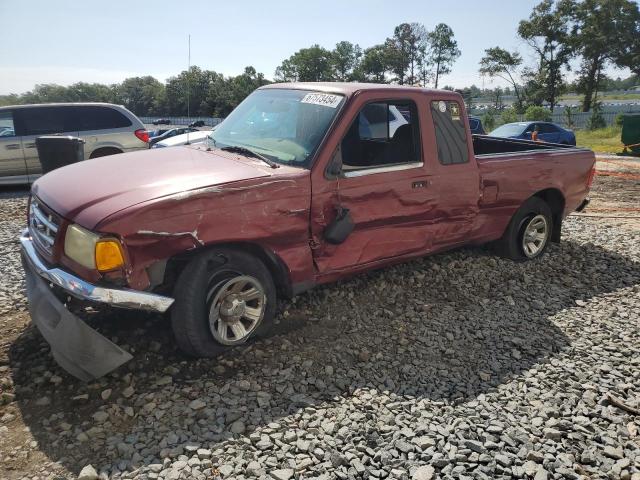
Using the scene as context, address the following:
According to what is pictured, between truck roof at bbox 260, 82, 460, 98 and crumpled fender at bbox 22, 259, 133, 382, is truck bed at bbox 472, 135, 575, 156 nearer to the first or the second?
truck roof at bbox 260, 82, 460, 98

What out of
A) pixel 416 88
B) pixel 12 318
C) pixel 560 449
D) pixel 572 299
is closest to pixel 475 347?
pixel 560 449

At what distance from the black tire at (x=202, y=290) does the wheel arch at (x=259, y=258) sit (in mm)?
43

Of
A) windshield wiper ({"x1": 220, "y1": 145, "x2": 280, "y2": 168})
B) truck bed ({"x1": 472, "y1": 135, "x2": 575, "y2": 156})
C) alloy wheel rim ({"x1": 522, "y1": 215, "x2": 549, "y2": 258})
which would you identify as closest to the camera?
windshield wiper ({"x1": 220, "y1": 145, "x2": 280, "y2": 168})

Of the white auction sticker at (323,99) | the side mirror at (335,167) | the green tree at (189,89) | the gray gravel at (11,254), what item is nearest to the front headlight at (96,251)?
the side mirror at (335,167)

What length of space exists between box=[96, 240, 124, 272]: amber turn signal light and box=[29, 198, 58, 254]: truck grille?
0.46 metres

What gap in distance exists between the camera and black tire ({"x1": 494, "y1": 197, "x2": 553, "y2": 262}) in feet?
17.7

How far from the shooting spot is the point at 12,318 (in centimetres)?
390

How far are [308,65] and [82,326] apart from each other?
89.7 meters

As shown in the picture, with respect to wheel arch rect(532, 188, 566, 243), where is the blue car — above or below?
above

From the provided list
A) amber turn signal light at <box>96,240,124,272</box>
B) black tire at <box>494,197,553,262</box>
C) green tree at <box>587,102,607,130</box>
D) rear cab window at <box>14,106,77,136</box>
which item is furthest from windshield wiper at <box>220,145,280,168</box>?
green tree at <box>587,102,607,130</box>

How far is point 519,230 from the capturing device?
5.50 m

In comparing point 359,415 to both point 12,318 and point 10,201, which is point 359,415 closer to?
point 12,318

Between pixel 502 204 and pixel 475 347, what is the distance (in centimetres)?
190

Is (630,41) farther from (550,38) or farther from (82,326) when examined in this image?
(82,326)
